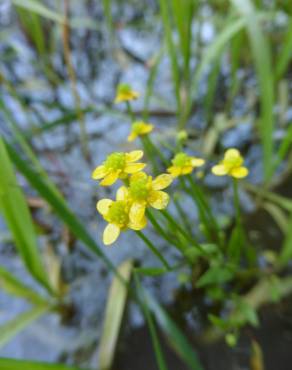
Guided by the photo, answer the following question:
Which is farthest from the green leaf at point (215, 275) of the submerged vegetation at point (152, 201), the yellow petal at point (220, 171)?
the yellow petal at point (220, 171)

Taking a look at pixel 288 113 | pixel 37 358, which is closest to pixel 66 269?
pixel 37 358

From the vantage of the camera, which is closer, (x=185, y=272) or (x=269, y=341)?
(x=269, y=341)

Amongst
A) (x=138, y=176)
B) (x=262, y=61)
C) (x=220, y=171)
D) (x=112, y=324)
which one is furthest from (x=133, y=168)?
(x=262, y=61)

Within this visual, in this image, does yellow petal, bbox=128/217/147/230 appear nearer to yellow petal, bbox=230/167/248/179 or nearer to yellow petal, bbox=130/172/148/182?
yellow petal, bbox=130/172/148/182

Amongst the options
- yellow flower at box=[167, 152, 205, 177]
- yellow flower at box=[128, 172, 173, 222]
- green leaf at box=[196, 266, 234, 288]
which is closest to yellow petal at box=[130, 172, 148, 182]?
yellow flower at box=[128, 172, 173, 222]

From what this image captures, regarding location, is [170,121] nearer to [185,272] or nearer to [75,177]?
[75,177]

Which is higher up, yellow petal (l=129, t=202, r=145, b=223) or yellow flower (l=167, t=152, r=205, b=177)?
yellow flower (l=167, t=152, r=205, b=177)
